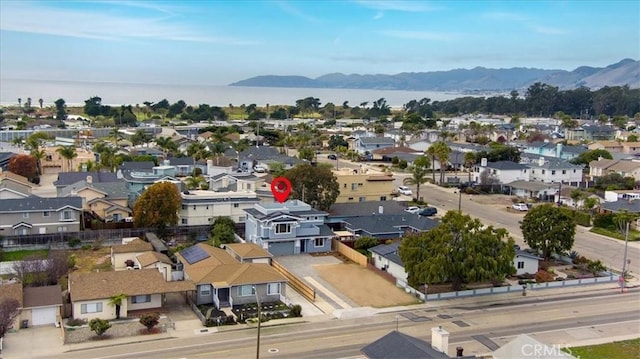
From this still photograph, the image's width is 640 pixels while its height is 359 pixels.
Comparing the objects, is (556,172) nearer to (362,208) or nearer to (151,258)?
(362,208)

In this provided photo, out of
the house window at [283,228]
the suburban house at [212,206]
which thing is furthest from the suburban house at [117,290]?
the suburban house at [212,206]

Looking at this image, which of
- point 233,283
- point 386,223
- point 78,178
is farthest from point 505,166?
point 233,283

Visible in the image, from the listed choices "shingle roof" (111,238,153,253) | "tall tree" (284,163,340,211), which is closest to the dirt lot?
"tall tree" (284,163,340,211)

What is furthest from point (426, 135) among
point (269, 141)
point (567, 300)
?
point (567, 300)

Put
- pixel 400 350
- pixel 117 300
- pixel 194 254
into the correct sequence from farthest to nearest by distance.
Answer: pixel 194 254 < pixel 117 300 < pixel 400 350

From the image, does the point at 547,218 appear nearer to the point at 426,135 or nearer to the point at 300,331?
the point at 300,331

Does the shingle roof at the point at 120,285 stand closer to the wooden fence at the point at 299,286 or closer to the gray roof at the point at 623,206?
the wooden fence at the point at 299,286

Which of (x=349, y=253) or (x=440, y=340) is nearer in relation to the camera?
(x=440, y=340)
